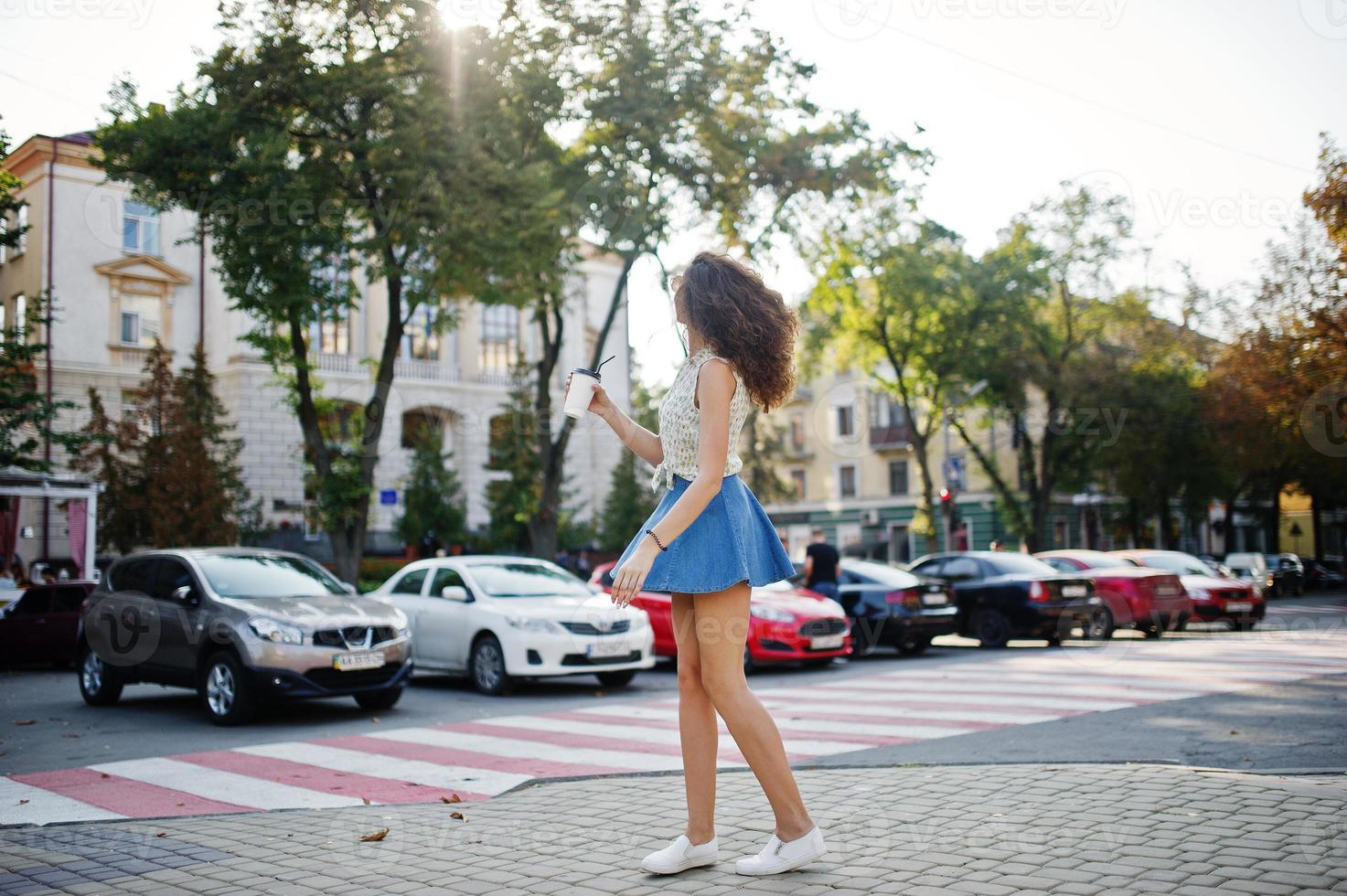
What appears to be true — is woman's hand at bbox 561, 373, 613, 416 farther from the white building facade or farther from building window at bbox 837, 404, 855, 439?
building window at bbox 837, 404, 855, 439

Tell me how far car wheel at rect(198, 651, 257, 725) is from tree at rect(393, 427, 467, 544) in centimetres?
3252

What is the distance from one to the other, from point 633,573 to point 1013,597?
1517 cm

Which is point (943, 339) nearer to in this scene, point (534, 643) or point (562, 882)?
point (534, 643)

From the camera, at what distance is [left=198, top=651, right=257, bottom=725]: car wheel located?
9.96 meters

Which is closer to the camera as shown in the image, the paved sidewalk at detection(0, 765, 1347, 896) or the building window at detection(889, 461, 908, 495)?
the paved sidewalk at detection(0, 765, 1347, 896)

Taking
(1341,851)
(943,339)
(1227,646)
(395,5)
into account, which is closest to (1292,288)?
(943,339)

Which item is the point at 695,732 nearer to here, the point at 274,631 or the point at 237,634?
the point at 274,631

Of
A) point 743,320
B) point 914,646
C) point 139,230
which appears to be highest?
point 139,230

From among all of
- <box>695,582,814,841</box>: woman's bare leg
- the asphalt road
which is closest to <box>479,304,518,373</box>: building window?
the asphalt road

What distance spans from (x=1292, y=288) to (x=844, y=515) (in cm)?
3610

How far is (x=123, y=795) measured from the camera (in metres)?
6.66

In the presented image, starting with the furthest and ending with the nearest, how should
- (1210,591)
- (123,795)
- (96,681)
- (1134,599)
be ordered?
(1210,591) → (1134,599) → (96,681) → (123,795)

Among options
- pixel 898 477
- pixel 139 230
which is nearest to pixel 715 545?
pixel 139 230

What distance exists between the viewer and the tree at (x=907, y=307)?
33.3 m
